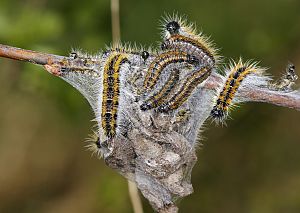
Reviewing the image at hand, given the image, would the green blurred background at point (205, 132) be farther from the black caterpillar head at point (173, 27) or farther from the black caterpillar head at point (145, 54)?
the black caterpillar head at point (145, 54)

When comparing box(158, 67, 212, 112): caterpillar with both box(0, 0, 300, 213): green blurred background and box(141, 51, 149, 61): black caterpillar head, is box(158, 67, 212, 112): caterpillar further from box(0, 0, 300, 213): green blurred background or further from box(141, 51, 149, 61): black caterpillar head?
box(0, 0, 300, 213): green blurred background

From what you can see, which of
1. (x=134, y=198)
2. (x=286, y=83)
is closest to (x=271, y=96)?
(x=286, y=83)

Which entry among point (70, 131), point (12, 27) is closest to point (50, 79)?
point (12, 27)

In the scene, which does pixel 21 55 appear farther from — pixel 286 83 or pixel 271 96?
pixel 286 83

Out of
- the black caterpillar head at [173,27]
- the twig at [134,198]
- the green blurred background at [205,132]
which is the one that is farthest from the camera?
the green blurred background at [205,132]

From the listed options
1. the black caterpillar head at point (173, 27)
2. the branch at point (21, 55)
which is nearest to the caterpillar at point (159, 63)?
the black caterpillar head at point (173, 27)

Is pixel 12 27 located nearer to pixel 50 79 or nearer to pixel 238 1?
pixel 50 79

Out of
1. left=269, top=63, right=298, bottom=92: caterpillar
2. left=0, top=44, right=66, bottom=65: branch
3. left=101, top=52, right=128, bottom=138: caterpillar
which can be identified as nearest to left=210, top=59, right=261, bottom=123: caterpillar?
left=269, top=63, right=298, bottom=92: caterpillar
